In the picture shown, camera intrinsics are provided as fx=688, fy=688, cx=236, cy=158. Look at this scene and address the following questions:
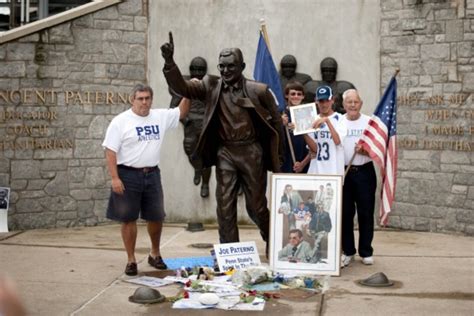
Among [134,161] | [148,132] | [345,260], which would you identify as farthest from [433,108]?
[134,161]

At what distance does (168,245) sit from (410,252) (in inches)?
114

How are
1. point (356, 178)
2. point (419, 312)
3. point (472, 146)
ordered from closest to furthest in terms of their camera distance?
point (419, 312) → point (356, 178) → point (472, 146)

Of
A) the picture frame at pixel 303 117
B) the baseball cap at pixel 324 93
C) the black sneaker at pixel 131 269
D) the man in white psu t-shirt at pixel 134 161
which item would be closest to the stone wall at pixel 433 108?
the baseball cap at pixel 324 93

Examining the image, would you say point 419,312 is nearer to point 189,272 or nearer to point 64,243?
point 189,272

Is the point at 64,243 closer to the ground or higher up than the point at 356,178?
closer to the ground

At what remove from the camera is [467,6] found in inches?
366

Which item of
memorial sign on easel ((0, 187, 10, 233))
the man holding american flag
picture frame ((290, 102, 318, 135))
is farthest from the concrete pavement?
picture frame ((290, 102, 318, 135))

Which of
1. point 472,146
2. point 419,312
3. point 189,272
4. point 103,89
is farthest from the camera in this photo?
point 103,89

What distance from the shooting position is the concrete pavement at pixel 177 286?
5.32 metres

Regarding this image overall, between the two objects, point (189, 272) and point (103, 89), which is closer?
point (189, 272)

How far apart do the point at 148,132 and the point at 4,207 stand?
371 centimetres

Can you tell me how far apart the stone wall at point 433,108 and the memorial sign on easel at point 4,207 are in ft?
17.6

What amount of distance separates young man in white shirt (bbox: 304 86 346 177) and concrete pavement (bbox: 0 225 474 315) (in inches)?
41.5

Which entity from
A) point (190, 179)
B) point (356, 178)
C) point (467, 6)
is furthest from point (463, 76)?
point (190, 179)
